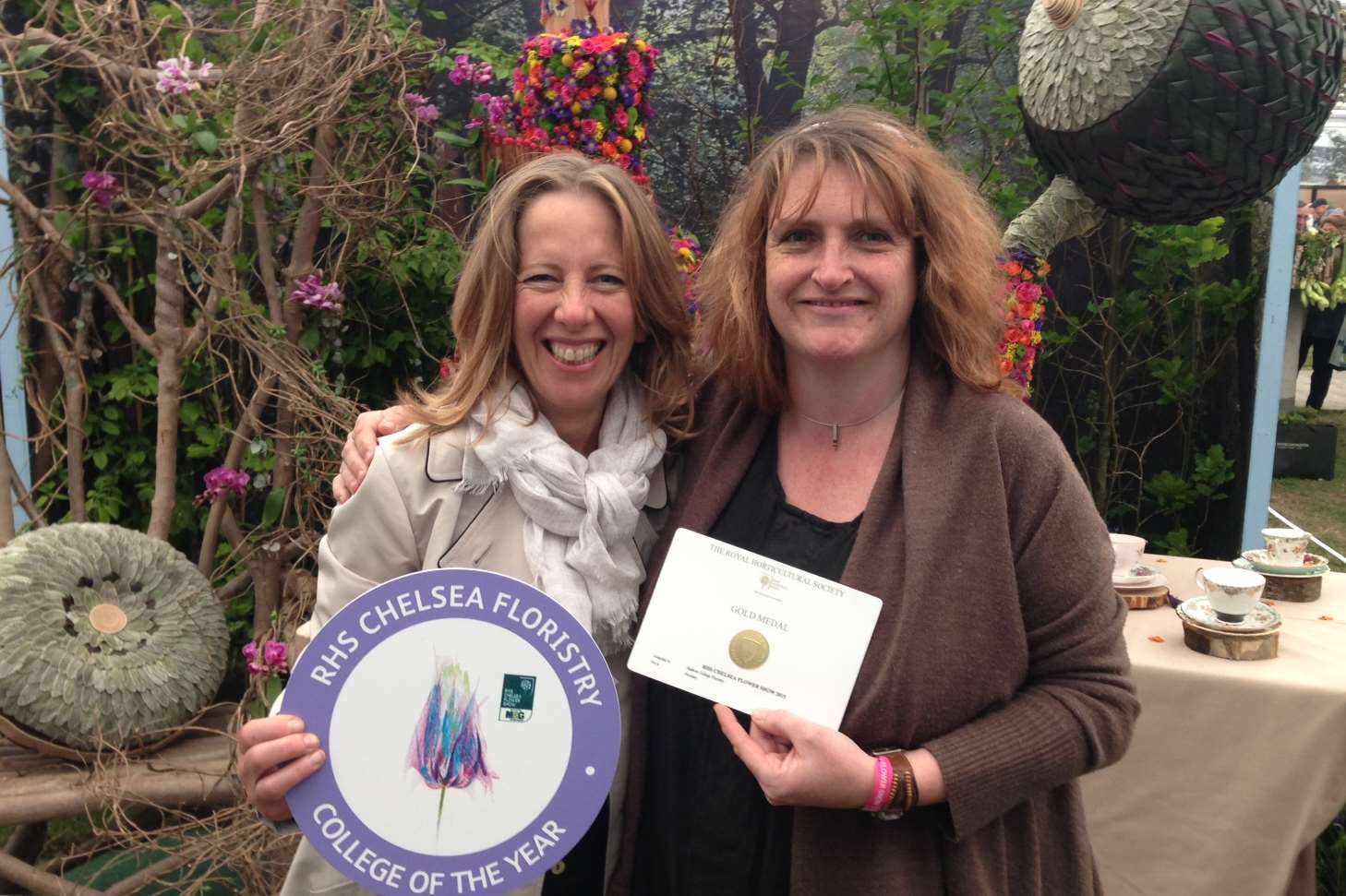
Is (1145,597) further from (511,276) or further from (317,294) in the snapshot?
(317,294)

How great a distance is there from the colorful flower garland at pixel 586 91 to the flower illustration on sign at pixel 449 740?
192 centimetres

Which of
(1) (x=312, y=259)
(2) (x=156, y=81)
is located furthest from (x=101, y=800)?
(2) (x=156, y=81)

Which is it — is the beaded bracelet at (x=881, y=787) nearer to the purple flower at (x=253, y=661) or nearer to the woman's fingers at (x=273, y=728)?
the woman's fingers at (x=273, y=728)

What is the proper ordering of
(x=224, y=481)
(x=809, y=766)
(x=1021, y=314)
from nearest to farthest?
1. (x=809, y=766)
2. (x=1021, y=314)
3. (x=224, y=481)

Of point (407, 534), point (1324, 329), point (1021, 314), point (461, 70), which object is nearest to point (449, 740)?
point (407, 534)

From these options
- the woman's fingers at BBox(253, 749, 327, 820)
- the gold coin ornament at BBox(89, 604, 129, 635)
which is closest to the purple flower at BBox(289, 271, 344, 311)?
the gold coin ornament at BBox(89, 604, 129, 635)

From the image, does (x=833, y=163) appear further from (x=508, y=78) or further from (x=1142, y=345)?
(x=1142, y=345)

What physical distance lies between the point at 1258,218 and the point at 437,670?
12.1ft

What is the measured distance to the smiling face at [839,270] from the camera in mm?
1468

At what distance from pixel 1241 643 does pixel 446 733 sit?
74.5 inches

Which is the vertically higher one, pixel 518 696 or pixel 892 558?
pixel 892 558

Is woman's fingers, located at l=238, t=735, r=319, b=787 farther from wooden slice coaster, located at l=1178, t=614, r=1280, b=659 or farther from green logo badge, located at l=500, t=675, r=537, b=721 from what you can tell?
wooden slice coaster, located at l=1178, t=614, r=1280, b=659

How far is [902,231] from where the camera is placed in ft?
4.87

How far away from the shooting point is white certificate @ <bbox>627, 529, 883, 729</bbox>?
1318 millimetres
